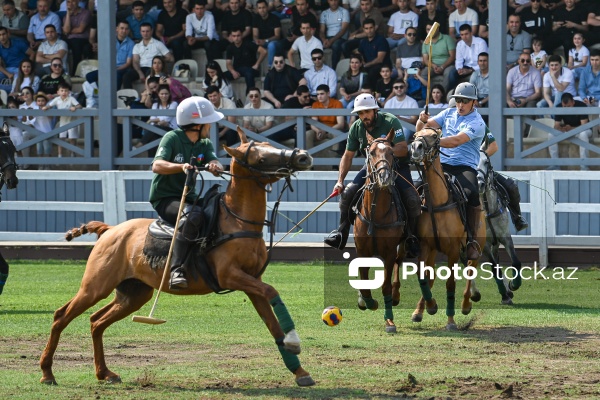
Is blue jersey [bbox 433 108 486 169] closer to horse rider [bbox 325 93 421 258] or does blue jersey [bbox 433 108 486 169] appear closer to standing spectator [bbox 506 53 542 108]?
horse rider [bbox 325 93 421 258]

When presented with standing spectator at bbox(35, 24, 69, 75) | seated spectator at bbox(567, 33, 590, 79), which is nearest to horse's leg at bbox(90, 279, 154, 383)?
seated spectator at bbox(567, 33, 590, 79)

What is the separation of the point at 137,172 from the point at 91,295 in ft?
36.7

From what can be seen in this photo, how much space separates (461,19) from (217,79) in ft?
15.7

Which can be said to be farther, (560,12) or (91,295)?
(560,12)

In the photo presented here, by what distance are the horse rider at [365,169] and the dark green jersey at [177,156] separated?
340cm

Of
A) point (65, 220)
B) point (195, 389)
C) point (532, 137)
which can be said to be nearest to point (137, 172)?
point (65, 220)

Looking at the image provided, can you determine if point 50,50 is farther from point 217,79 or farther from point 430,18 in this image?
point 430,18

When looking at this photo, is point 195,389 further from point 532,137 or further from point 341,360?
point 532,137

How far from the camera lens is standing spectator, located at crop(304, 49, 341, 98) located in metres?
23.0

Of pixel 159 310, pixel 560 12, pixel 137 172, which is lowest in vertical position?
pixel 159 310

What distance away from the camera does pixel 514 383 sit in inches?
386

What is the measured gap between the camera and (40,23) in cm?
2600

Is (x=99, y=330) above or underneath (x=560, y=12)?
underneath

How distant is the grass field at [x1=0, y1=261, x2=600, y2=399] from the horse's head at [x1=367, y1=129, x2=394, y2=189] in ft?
5.44
